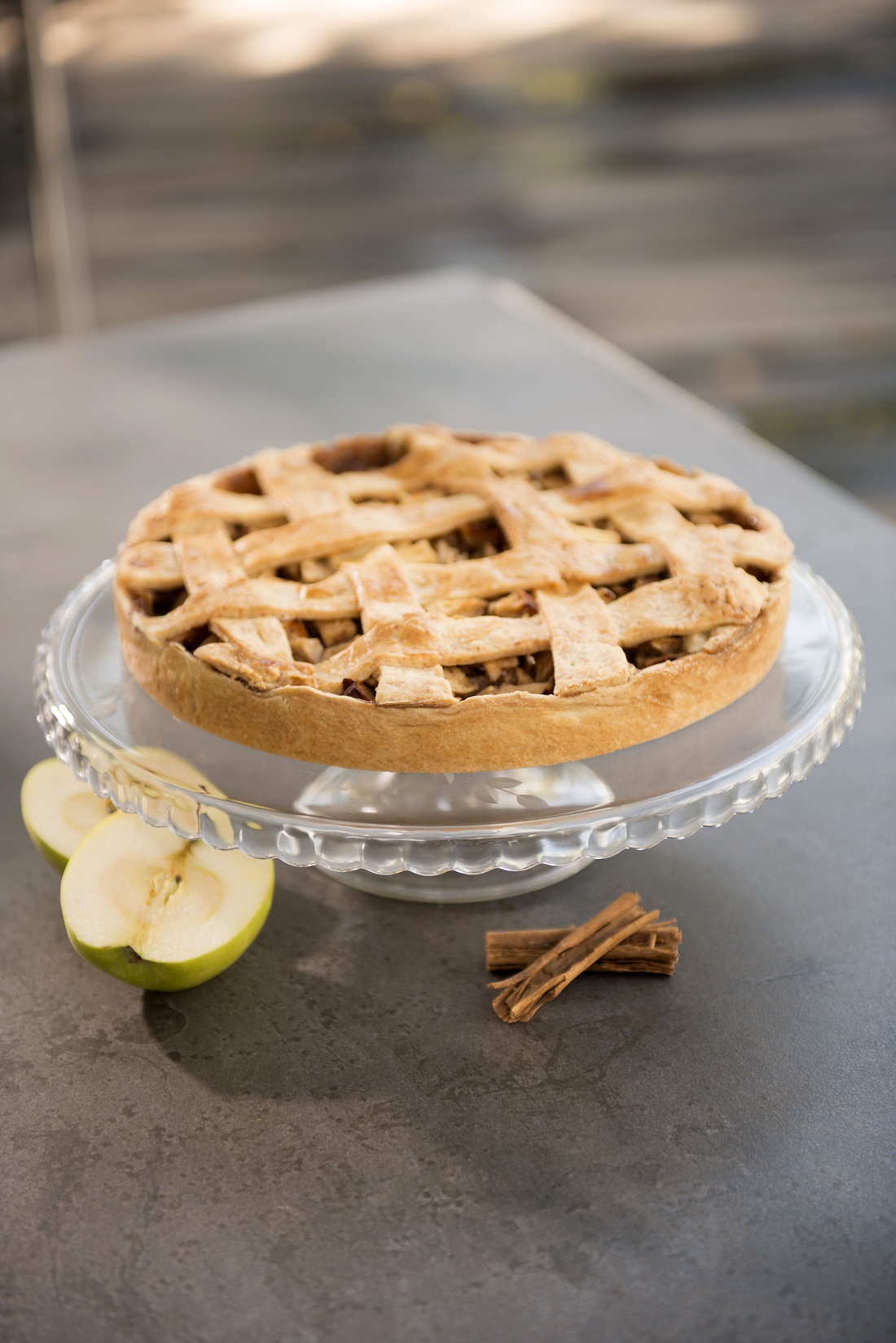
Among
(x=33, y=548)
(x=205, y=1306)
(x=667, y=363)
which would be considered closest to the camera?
(x=205, y=1306)

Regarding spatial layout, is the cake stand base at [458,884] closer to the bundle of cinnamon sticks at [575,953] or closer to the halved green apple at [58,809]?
the bundle of cinnamon sticks at [575,953]

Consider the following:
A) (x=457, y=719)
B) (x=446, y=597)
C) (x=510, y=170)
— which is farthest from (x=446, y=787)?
(x=510, y=170)

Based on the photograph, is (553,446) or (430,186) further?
(430,186)

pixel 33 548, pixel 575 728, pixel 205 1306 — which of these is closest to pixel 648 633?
pixel 575 728

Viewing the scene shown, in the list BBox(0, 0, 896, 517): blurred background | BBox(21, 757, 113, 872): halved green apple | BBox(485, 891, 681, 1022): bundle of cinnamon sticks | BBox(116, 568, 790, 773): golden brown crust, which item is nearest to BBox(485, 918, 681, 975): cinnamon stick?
BBox(485, 891, 681, 1022): bundle of cinnamon sticks

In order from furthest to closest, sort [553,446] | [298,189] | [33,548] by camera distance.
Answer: [298,189], [33,548], [553,446]

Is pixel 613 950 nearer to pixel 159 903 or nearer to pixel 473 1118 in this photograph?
pixel 473 1118

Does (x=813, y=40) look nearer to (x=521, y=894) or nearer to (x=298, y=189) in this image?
(x=298, y=189)
